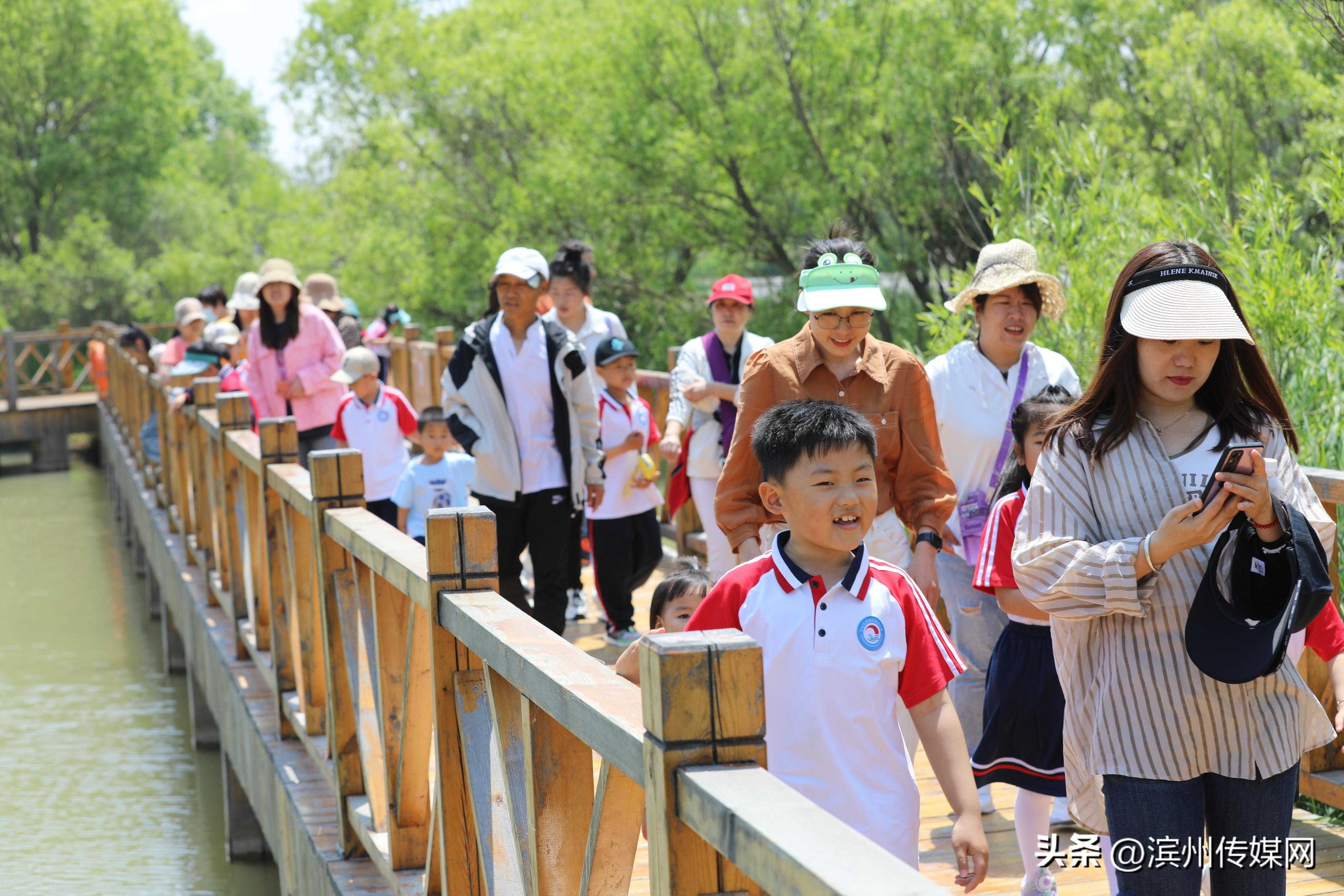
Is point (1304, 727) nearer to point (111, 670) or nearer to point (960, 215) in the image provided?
point (111, 670)

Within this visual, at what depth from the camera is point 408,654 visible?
3.16 metres

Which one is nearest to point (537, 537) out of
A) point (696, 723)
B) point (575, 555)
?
point (575, 555)

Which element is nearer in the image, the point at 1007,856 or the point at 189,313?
the point at 1007,856

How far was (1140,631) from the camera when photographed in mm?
2469

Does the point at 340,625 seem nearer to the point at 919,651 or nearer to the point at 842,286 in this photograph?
the point at 842,286

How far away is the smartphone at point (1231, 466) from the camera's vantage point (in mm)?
2260

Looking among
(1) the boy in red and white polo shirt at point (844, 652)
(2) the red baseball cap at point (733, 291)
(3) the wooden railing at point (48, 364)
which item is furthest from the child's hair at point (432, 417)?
(3) the wooden railing at point (48, 364)

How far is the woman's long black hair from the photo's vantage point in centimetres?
725

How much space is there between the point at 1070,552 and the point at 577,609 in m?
4.85

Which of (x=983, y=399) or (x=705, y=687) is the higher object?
(x=983, y=399)

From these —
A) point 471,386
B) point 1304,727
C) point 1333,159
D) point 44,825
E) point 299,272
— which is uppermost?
point 299,272

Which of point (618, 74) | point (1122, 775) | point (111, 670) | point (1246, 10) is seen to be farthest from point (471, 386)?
point (618, 74)

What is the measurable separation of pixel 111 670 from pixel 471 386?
7.18 meters

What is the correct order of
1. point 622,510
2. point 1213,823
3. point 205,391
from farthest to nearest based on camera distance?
point 205,391
point 622,510
point 1213,823
